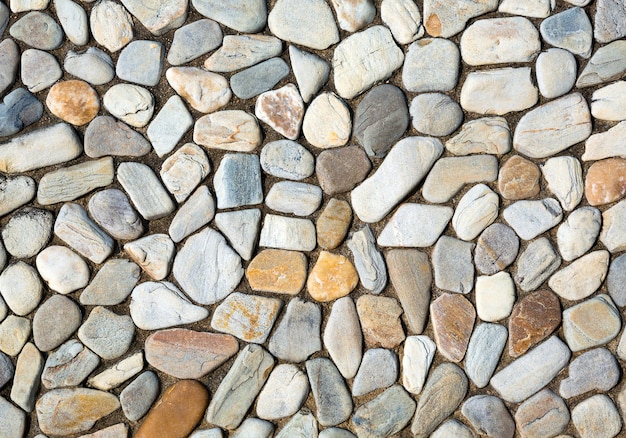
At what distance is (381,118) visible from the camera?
1.32m

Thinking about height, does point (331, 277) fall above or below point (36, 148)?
below

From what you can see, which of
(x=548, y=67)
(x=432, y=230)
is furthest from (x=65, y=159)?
(x=548, y=67)

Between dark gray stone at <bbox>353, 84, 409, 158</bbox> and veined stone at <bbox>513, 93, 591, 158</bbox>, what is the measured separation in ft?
0.60

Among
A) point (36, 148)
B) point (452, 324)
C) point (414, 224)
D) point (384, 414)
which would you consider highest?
point (36, 148)

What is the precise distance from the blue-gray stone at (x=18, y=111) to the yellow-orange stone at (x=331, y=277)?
500 mm

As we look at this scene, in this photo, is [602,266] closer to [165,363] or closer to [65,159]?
[165,363]

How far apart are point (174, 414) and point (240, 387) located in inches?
4.3

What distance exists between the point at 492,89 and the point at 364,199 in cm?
26

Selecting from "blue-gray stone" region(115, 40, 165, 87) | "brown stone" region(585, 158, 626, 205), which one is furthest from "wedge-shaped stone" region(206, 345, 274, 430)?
"brown stone" region(585, 158, 626, 205)

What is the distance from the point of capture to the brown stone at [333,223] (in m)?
1.32

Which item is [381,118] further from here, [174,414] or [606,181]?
[174,414]

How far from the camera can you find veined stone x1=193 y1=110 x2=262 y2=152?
1.32 m

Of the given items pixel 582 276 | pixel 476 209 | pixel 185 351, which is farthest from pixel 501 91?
pixel 185 351

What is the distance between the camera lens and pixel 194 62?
1.32 meters
